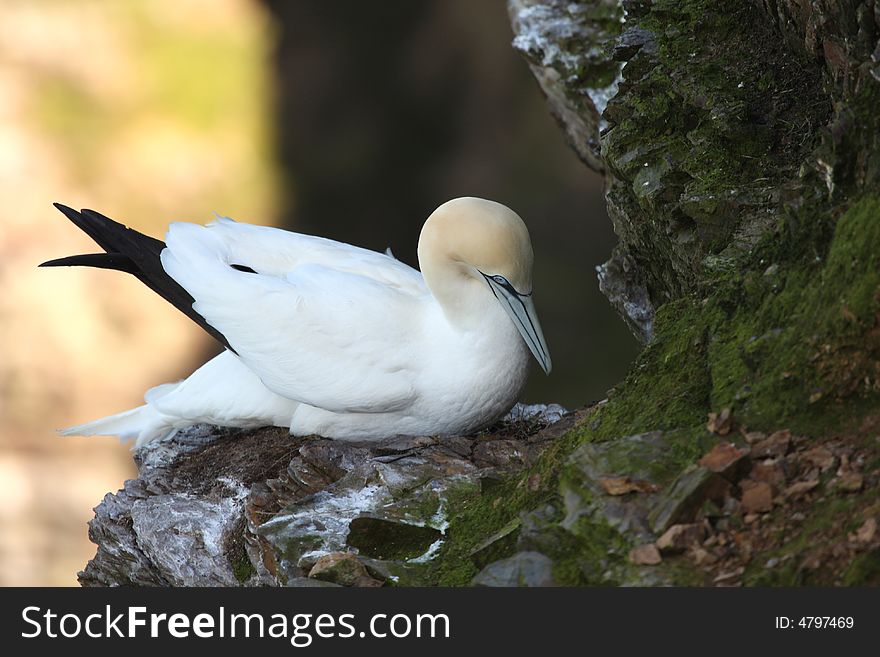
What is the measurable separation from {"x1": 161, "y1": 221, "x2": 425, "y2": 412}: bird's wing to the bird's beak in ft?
1.42

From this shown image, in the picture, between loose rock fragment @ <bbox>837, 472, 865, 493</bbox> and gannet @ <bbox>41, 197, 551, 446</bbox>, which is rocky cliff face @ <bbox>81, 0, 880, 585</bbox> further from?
gannet @ <bbox>41, 197, 551, 446</bbox>

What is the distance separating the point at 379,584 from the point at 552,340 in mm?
9412

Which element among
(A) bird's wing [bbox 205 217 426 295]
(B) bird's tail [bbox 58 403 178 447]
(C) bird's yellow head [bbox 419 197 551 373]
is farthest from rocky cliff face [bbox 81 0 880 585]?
(A) bird's wing [bbox 205 217 426 295]

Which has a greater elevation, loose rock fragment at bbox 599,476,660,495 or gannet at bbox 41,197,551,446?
gannet at bbox 41,197,551,446

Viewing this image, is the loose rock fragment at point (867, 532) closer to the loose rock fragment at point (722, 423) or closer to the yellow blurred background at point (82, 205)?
the loose rock fragment at point (722, 423)

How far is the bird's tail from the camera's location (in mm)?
5672

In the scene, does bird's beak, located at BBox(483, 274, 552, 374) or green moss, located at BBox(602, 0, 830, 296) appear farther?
bird's beak, located at BBox(483, 274, 552, 374)

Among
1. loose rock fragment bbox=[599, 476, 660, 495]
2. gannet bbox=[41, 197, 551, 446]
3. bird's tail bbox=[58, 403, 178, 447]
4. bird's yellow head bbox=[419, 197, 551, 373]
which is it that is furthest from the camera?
bird's tail bbox=[58, 403, 178, 447]

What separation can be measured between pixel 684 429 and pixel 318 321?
6.49ft

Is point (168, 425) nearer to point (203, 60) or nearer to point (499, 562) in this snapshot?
point (499, 562)

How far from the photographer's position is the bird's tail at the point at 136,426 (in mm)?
5672

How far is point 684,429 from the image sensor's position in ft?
11.1

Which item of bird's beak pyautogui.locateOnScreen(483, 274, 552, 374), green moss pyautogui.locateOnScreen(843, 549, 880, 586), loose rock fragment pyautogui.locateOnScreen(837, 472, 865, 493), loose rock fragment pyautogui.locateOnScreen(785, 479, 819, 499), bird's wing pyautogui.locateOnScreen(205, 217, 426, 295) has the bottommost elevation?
green moss pyautogui.locateOnScreen(843, 549, 880, 586)

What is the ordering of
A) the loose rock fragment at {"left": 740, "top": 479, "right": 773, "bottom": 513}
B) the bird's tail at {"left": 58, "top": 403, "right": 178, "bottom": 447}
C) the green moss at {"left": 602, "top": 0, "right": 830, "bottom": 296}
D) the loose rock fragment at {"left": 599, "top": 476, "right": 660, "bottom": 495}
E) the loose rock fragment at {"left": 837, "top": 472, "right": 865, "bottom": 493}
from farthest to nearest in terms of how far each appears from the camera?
the bird's tail at {"left": 58, "top": 403, "right": 178, "bottom": 447}
the green moss at {"left": 602, "top": 0, "right": 830, "bottom": 296}
the loose rock fragment at {"left": 599, "top": 476, "right": 660, "bottom": 495}
the loose rock fragment at {"left": 740, "top": 479, "right": 773, "bottom": 513}
the loose rock fragment at {"left": 837, "top": 472, "right": 865, "bottom": 493}
